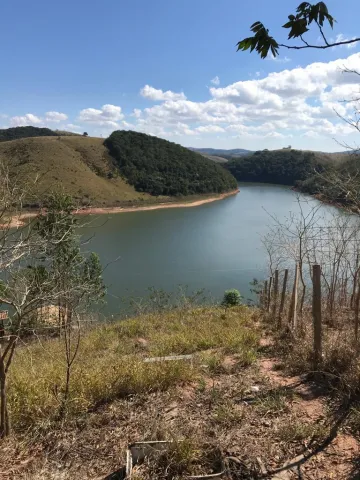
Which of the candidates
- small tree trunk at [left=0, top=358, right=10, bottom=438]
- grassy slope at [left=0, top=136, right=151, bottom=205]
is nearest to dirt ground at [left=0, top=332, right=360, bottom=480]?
small tree trunk at [left=0, top=358, right=10, bottom=438]

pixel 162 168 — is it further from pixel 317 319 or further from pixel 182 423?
pixel 182 423

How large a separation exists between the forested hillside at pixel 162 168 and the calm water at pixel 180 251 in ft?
73.6

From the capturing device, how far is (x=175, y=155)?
315 feet

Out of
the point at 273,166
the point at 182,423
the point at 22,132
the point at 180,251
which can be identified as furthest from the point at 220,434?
the point at 22,132

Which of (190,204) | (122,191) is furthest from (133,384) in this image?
(122,191)

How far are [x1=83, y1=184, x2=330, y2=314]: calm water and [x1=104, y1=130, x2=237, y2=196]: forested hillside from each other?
22.4 m

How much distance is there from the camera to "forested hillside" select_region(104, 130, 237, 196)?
3093 inches

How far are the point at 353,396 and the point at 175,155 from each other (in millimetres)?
95361

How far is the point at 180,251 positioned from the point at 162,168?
56092 mm

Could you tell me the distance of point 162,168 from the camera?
88312 millimetres

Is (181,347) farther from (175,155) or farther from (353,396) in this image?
(175,155)

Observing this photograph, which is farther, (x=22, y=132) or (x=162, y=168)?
(x=22, y=132)

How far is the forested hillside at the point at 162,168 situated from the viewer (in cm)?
7856

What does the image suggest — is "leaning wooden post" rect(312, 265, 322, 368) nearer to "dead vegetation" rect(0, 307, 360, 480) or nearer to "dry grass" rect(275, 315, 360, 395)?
"dry grass" rect(275, 315, 360, 395)
